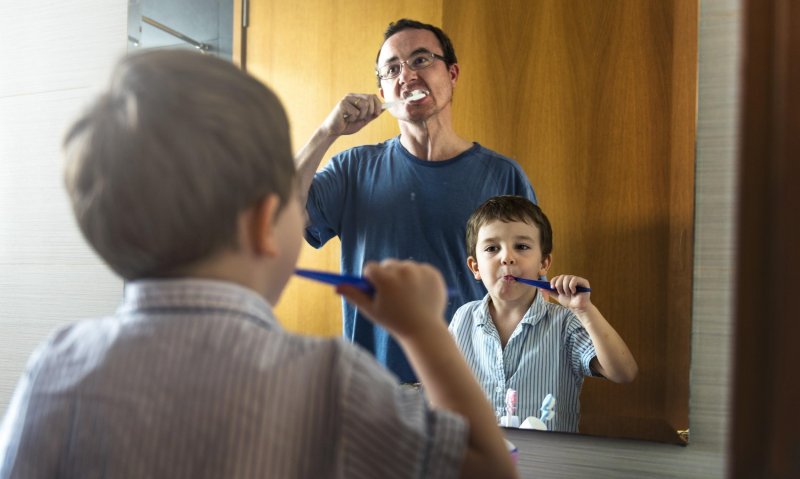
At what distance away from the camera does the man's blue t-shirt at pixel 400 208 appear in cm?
87

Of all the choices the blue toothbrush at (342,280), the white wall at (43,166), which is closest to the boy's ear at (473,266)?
the blue toothbrush at (342,280)

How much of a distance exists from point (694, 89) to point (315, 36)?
1.72ft

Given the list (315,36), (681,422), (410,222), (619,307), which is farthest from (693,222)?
(315,36)

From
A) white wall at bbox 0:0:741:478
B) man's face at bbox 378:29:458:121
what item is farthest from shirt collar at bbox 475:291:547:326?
white wall at bbox 0:0:741:478

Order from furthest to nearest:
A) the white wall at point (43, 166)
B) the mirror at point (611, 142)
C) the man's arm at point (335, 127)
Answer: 1. the white wall at point (43, 166)
2. the man's arm at point (335, 127)
3. the mirror at point (611, 142)

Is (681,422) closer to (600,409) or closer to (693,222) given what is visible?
(600,409)

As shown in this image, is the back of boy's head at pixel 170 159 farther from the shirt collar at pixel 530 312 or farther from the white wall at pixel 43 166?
the white wall at pixel 43 166

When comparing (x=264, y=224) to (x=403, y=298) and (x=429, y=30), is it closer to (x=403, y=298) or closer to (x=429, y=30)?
(x=403, y=298)

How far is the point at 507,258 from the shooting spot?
2.80ft

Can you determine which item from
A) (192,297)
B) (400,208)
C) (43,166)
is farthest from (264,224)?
(43,166)

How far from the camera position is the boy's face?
850 millimetres

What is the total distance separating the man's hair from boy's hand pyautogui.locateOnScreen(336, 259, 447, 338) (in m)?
0.47

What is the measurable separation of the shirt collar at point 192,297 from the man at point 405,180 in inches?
17.1

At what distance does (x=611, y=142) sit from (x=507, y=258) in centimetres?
19
